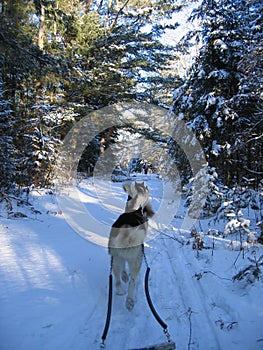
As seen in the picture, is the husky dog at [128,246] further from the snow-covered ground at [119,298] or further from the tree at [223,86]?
the tree at [223,86]

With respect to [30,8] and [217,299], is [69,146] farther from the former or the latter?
[217,299]

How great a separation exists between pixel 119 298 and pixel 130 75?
52.5ft

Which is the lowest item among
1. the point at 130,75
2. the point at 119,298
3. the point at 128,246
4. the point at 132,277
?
the point at 119,298

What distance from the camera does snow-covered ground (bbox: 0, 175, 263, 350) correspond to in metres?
2.36

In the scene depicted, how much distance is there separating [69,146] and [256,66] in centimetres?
1009

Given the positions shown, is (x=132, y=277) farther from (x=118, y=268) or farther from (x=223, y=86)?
(x=223, y=86)

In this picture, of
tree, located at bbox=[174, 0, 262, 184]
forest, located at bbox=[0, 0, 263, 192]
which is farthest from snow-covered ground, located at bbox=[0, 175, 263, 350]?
tree, located at bbox=[174, 0, 262, 184]

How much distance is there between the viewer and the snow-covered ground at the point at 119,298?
236cm

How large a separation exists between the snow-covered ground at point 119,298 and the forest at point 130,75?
2.33m

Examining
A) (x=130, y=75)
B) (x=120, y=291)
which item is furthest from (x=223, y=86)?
(x=130, y=75)

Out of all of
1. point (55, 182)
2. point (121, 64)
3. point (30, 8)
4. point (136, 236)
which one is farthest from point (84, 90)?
point (136, 236)

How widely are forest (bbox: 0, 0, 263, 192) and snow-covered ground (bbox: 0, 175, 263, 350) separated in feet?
7.64

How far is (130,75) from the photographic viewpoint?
54.3 feet

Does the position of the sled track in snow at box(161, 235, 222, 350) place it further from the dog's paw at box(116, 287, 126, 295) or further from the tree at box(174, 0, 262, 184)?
the tree at box(174, 0, 262, 184)
